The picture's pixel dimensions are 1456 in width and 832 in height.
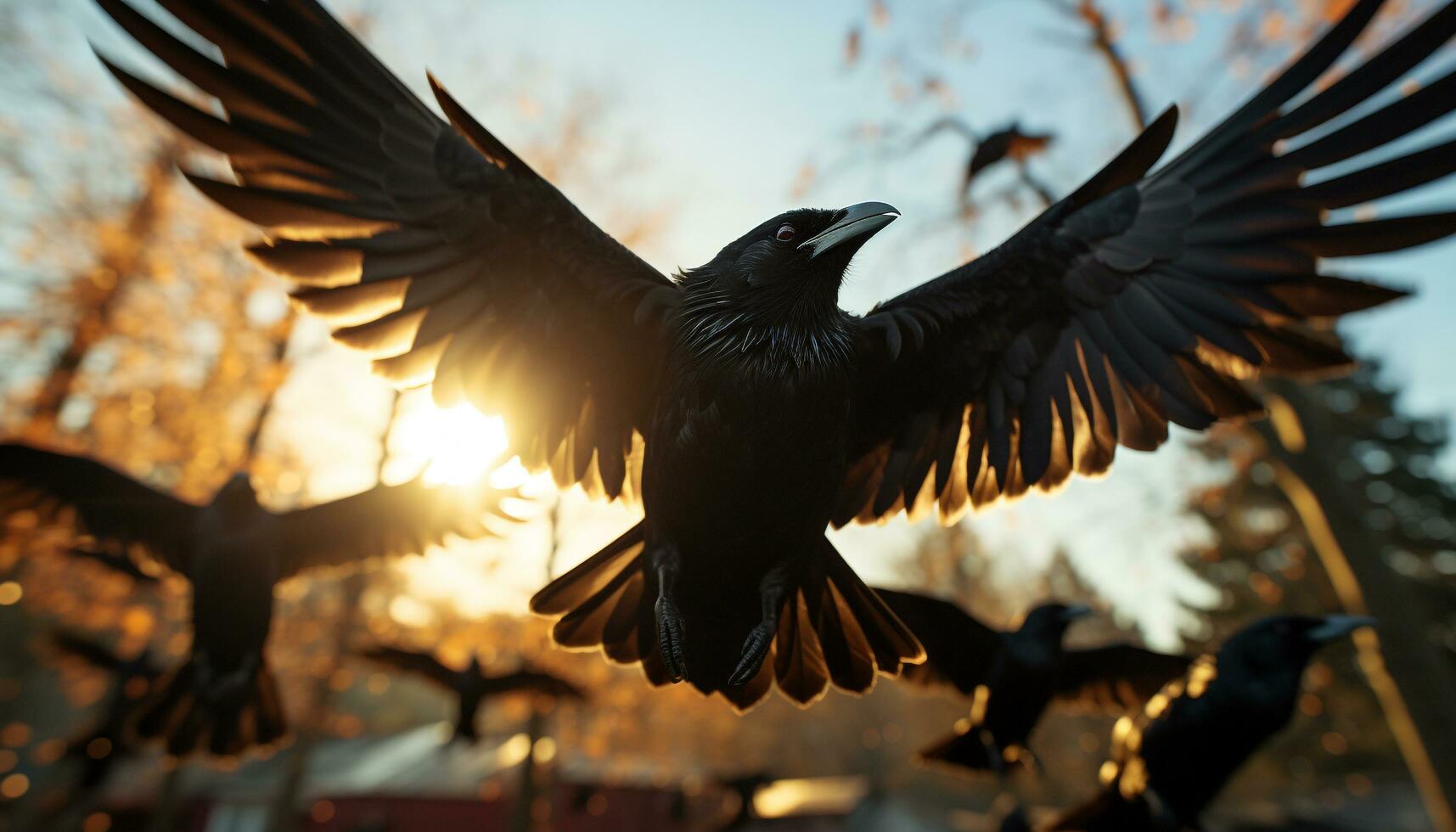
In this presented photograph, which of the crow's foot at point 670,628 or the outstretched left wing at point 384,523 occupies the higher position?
the outstretched left wing at point 384,523

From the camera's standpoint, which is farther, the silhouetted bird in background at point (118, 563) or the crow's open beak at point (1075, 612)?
the silhouetted bird in background at point (118, 563)

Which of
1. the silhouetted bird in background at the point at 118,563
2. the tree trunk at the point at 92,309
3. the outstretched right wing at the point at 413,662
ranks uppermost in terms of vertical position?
the tree trunk at the point at 92,309

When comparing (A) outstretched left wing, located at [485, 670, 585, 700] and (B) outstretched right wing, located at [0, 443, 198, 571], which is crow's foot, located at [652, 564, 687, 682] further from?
(A) outstretched left wing, located at [485, 670, 585, 700]

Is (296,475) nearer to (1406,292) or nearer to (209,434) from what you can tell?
(209,434)

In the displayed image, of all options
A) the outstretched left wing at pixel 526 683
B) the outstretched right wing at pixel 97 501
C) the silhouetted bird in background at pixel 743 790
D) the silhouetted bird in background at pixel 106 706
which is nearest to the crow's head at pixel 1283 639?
the outstretched right wing at pixel 97 501

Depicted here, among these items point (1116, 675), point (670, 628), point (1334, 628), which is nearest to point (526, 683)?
point (1116, 675)

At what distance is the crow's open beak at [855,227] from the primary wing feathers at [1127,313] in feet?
1.20

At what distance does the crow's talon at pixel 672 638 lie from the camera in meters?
2.14

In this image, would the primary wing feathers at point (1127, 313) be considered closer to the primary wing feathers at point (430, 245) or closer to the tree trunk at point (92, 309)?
the primary wing feathers at point (430, 245)

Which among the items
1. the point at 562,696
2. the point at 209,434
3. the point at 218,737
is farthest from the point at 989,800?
the point at 218,737

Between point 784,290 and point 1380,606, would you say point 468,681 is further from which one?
point 1380,606

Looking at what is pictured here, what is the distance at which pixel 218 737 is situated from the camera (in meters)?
4.09

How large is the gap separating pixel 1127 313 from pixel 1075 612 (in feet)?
6.15

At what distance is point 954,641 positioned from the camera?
159 inches
